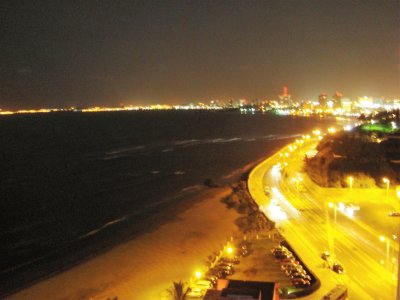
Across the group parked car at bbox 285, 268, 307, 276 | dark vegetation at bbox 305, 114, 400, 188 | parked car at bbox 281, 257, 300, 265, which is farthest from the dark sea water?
parked car at bbox 285, 268, 307, 276

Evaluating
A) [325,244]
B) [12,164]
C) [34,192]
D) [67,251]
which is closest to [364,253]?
[325,244]

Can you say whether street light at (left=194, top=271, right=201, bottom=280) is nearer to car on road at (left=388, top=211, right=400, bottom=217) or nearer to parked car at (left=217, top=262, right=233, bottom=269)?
parked car at (left=217, top=262, right=233, bottom=269)

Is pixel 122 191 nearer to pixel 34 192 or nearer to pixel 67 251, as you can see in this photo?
pixel 34 192

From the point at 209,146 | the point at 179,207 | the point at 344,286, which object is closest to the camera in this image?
the point at 344,286

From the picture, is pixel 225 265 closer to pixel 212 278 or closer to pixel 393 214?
pixel 212 278

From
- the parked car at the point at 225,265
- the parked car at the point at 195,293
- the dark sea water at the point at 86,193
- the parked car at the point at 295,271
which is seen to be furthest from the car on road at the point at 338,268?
the dark sea water at the point at 86,193
